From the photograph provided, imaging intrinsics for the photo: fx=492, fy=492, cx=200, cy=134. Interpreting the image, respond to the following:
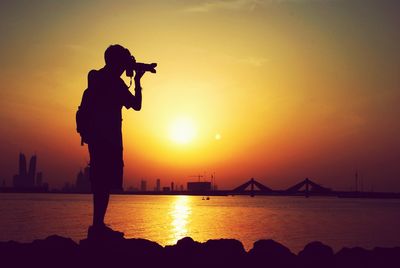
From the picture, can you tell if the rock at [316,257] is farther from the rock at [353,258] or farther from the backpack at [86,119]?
the backpack at [86,119]

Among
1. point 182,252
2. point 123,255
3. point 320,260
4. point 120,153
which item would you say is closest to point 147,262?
point 123,255

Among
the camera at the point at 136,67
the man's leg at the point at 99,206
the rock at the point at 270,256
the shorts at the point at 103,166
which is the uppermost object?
the camera at the point at 136,67

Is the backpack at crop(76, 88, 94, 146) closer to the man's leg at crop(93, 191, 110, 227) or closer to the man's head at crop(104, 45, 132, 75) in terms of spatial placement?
the man's head at crop(104, 45, 132, 75)

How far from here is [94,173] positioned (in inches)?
266

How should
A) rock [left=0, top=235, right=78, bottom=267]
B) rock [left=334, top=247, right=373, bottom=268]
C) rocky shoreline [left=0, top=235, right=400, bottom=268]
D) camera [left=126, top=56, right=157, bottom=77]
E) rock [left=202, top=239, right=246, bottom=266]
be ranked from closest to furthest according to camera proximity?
rocky shoreline [left=0, top=235, right=400, bottom=268], rock [left=0, top=235, right=78, bottom=267], camera [left=126, top=56, right=157, bottom=77], rock [left=202, top=239, right=246, bottom=266], rock [left=334, top=247, right=373, bottom=268]

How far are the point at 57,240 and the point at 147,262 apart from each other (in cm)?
172

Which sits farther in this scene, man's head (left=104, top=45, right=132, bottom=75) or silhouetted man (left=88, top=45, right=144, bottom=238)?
man's head (left=104, top=45, right=132, bottom=75)

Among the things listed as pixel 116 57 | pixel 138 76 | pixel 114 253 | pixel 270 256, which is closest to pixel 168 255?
pixel 114 253

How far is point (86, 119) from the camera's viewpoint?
6809 millimetres

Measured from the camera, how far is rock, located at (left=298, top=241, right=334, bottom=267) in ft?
30.0

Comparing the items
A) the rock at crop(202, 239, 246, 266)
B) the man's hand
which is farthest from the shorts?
the rock at crop(202, 239, 246, 266)

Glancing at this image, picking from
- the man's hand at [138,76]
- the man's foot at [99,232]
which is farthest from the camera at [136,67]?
the man's foot at [99,232]

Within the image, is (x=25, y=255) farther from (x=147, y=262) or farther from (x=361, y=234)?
(x=361, y=234)

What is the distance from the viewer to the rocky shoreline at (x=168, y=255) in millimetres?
6844
